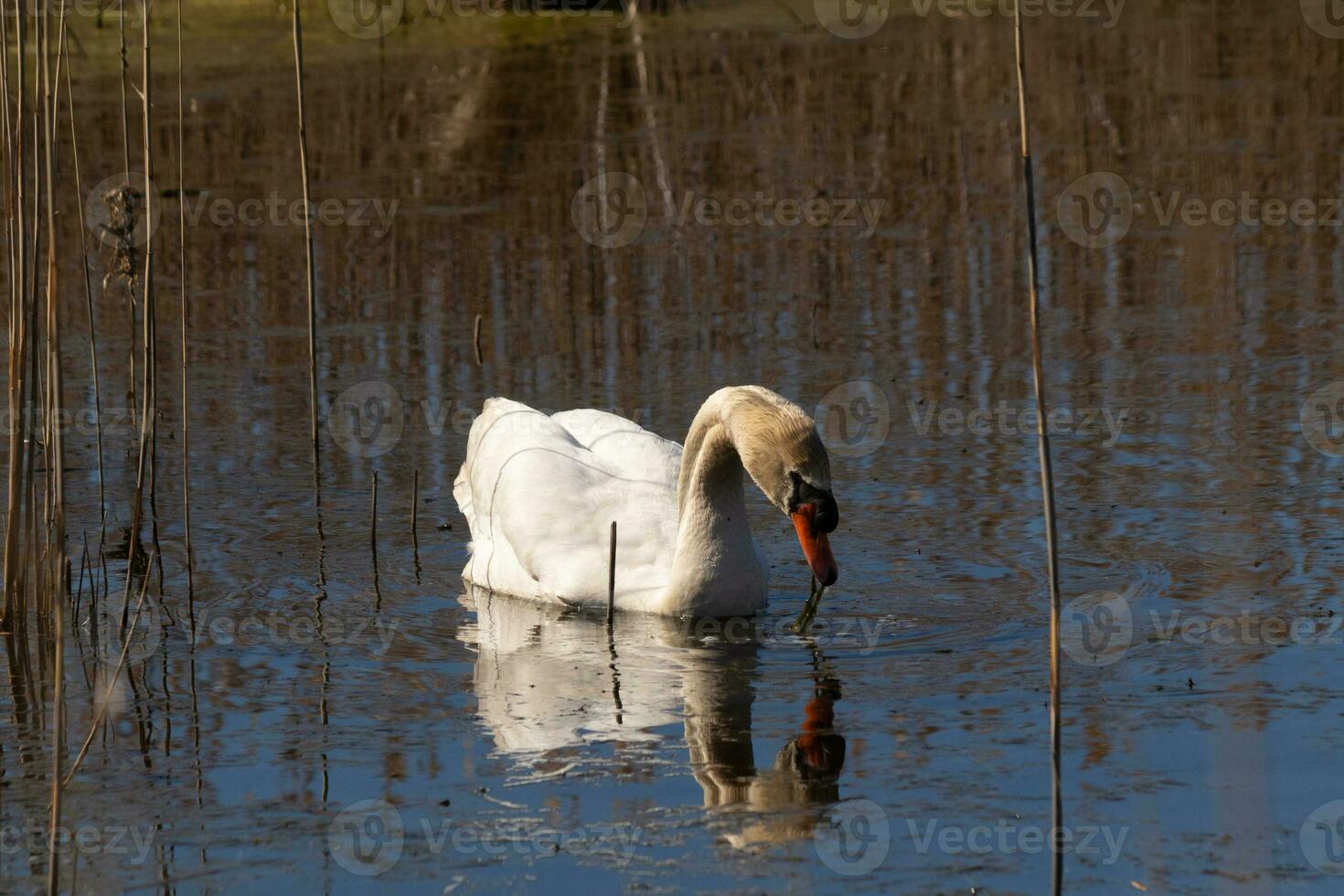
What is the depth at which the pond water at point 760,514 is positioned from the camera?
5520 mm

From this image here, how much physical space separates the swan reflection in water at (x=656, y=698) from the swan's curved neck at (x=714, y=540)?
3.7 inches

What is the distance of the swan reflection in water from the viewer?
581cm

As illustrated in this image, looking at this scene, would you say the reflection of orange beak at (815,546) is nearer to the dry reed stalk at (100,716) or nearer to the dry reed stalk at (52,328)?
the dry reed stalk at (100,716)

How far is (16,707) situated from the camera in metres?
6.66

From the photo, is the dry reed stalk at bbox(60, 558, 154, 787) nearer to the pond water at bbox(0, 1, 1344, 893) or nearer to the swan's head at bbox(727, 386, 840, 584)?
the pond water at bbox(0, 1, 1344, 893)

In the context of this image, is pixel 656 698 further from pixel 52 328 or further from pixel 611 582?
pixel 52 328

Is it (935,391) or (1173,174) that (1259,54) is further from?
(935,391)

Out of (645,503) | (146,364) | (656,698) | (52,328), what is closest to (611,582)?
(645,503)

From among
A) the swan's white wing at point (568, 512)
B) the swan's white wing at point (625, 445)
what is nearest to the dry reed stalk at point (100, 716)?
the swan's white wing at point (568, 512)

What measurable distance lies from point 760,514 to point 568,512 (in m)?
1.50

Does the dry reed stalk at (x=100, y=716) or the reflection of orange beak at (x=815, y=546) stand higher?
the reflection of orange beak at (x=815, y=546)

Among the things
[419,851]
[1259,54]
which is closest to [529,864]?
[419,851]

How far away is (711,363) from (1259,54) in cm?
1209

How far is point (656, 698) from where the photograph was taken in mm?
6680
